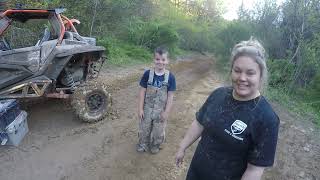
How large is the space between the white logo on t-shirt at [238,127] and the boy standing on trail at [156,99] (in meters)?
2.21

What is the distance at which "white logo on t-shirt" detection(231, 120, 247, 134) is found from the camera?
2197mm

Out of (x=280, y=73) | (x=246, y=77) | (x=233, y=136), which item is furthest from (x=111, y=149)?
(x=280, y=73)

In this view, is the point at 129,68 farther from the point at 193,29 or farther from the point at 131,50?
the point at 193,29

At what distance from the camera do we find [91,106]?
6.05 m

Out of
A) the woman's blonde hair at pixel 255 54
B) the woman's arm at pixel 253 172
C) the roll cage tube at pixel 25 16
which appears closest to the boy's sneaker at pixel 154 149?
the roll cage tube at pixel 25 16

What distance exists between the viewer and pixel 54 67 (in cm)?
562

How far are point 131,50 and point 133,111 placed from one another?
7303 mm

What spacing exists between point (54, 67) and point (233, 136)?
13.3 feet

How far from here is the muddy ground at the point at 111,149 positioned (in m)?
4.48

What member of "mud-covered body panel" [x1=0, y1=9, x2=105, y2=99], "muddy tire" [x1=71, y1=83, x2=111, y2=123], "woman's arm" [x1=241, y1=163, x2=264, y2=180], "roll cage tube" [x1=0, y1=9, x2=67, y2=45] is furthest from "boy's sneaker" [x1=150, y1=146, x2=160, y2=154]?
"woman's arm" [x1=241, y1=163, x2=264, y2=180]

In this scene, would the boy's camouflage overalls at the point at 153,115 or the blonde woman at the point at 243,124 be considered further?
the boy's camouflage overalls at the point at 153,115

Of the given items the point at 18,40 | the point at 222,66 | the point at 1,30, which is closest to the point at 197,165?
the point at 1,30

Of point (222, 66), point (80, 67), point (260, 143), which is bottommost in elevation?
point (222, 66)

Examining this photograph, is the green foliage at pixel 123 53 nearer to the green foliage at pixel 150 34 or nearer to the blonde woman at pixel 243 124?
the green foliage at pixel 150 34
